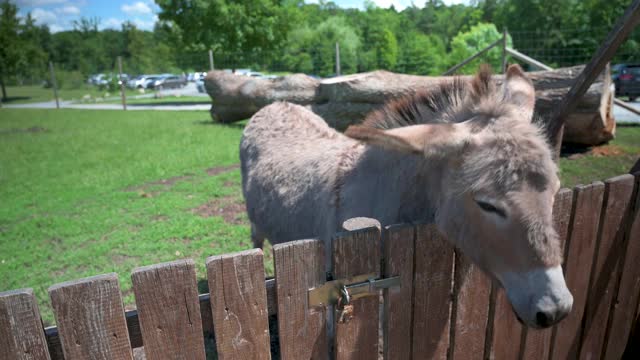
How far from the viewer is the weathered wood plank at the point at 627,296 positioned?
7.53 ft

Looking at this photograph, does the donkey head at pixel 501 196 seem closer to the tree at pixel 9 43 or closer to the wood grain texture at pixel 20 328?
the wood grain texture at pixel 20 328

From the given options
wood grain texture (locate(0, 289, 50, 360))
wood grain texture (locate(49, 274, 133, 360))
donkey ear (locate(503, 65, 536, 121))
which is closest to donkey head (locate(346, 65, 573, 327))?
donkey ear (locate(503, 65, 536, 121))

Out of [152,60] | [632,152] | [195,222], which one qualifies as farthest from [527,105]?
[152,60]

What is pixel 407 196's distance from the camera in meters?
2.13

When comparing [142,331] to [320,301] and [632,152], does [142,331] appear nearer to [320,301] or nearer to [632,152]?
[320,301]

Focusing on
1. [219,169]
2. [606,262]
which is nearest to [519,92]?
[606,262]

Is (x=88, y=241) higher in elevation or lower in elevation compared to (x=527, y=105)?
lower

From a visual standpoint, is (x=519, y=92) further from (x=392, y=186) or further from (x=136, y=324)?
(x=136, y=324)

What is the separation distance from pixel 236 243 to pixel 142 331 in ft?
11.8

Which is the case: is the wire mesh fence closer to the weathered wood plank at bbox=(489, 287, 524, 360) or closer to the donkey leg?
the donkey leg

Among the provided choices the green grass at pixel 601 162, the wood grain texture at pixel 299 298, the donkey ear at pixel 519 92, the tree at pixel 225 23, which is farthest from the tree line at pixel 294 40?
the wood grain texture at pixel 299 298

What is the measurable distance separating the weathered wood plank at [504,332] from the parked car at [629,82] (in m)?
17.8

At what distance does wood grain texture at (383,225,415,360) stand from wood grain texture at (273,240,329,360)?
0.30 m

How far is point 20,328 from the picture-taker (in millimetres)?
1149
